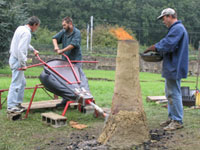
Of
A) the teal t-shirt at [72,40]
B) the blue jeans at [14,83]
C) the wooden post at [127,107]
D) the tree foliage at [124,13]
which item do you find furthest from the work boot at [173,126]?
the tree foliage at [124,13]

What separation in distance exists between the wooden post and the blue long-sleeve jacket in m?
0.66

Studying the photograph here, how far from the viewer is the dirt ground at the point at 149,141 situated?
3.96 m

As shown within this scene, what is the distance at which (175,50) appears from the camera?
15.6 ft

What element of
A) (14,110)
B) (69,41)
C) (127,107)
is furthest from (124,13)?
(127,107)

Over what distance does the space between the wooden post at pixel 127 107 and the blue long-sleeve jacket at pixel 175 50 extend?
2.15 feet

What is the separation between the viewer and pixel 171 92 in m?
4.89

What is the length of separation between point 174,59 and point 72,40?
244cm

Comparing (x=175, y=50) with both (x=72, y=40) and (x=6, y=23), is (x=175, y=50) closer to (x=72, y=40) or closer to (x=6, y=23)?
(x=72, y=40)

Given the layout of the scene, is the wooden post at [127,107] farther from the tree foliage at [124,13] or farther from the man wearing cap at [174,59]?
the tree foliage at [124,13]

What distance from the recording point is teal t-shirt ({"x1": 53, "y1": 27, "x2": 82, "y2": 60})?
6.34 m

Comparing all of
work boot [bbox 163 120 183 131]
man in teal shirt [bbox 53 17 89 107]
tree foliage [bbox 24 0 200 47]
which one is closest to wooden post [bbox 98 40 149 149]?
work boot [bbox 163 120 183 131]

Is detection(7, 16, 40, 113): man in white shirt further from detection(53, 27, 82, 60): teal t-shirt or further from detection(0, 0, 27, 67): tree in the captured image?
detection(0, 0, 27, 67): tree

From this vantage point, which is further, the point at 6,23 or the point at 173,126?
the point at 6,23

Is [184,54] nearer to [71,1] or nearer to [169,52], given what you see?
[169,52]
